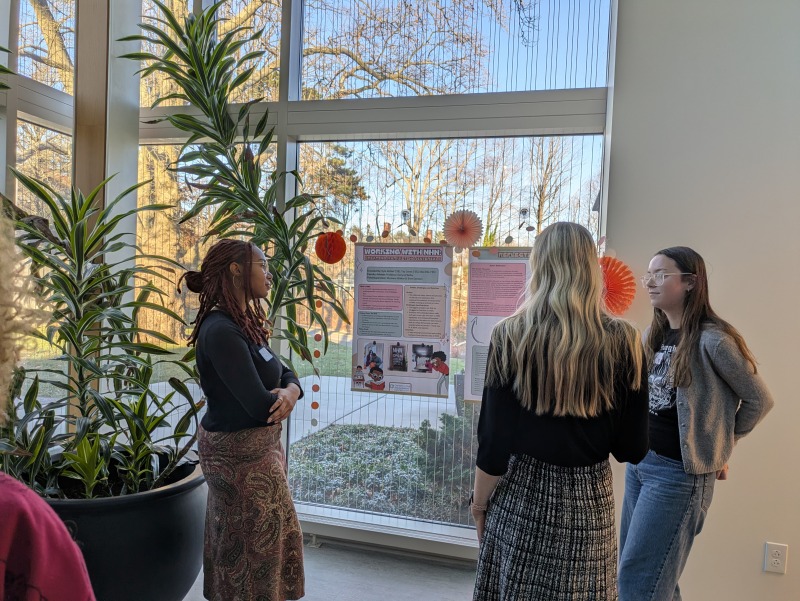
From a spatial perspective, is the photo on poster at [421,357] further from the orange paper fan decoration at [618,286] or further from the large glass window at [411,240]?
the orange paper fan decoration at [618,286]

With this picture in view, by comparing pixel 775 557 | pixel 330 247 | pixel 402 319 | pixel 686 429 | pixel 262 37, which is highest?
pixel 262 37

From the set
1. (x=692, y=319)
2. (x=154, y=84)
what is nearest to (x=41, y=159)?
(x=154, y=84)

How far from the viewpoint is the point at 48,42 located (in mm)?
2732

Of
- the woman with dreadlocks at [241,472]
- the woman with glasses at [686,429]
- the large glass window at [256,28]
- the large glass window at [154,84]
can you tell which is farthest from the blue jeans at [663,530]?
the large glass window at [154,84]

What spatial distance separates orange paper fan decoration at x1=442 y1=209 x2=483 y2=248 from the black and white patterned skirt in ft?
4.39

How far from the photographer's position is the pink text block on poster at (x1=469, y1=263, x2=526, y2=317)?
2.52 metres

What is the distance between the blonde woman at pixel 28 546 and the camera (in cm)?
51

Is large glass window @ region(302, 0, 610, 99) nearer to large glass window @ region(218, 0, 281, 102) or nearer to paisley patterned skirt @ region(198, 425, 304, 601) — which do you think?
large glass window @ region(218, 0, 281, 102)

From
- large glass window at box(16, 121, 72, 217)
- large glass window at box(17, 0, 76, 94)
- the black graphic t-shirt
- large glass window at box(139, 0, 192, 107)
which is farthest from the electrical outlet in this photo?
large glass window at box(17, 0, 76, 94)

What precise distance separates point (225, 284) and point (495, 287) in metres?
1.31

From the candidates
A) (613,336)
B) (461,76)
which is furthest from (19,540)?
(461,76)

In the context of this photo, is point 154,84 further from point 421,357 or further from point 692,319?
point 692,319

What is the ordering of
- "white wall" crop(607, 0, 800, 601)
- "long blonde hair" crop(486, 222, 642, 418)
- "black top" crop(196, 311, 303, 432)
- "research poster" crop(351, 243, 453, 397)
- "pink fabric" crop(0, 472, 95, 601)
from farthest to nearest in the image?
"research poster" crop(351, 243, 453, 397) < "white wall" crop(607, 0, 800, 601) < "black top" crop(196, 311, 303, 432) < "long blonde hair" crop(486, 222, 642, 418) < "pink fabric" crop(0, 472, 95, 601)

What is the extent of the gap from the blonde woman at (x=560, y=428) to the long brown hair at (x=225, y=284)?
912 mm
